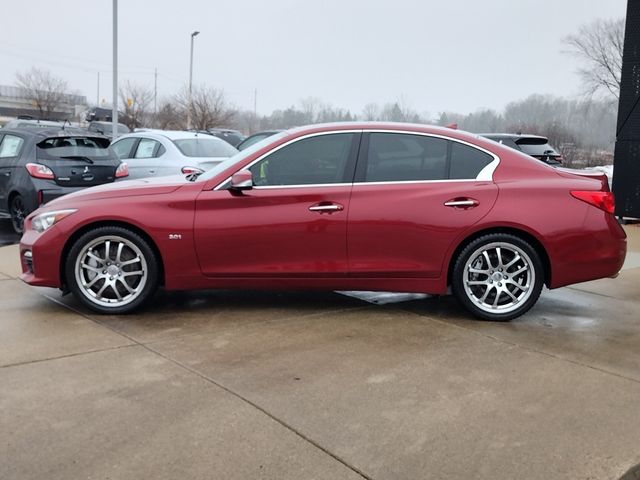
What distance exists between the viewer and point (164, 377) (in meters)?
3.92

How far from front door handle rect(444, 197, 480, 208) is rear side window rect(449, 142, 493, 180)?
212 millimetres

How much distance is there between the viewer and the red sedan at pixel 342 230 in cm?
512

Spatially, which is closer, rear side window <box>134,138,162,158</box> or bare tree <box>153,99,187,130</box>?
rear side window <box>134,138,162,158</box>

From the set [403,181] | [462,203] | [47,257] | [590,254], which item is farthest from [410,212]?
[47,257]

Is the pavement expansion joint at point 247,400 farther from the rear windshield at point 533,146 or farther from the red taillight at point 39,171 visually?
the rear windshield at point 533,146

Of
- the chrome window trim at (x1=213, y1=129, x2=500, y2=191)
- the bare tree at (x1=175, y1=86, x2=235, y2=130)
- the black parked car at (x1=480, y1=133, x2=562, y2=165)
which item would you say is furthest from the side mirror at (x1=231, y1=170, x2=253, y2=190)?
the bare tree at (x1=175, y1=86, x2=235, y2=130)

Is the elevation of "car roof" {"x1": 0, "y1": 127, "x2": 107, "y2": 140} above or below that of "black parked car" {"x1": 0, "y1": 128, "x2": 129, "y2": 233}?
above

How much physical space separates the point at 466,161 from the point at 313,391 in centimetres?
249

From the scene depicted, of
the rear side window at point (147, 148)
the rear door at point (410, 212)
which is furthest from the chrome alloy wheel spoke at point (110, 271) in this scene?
the rear side window at point (147, 148)

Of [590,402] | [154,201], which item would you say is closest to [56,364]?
[154,201]

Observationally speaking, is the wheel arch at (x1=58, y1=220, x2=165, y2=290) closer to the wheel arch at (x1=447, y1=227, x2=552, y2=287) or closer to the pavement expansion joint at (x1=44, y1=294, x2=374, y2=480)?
the pavement expansion joint at (x1=44, y1=294, x2=374, y2=480)

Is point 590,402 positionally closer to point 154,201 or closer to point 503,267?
point 503,267

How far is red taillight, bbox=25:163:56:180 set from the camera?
909 cm

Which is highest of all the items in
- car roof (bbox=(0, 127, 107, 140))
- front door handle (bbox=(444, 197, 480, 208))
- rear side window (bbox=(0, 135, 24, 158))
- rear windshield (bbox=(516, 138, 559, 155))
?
rear windshield (bbox=(516, 138, 559, 155))
